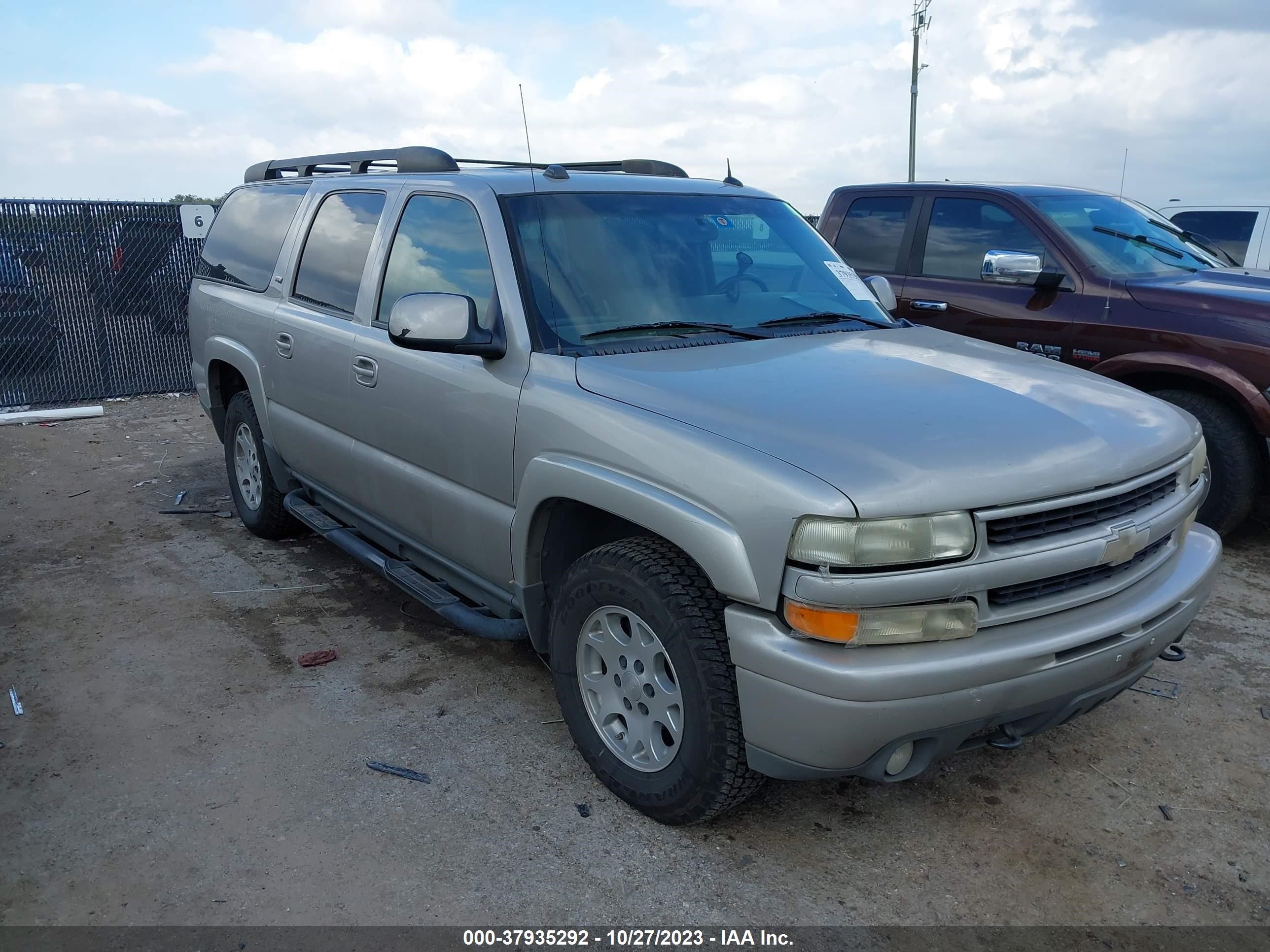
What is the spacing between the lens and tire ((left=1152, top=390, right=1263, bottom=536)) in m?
5.14

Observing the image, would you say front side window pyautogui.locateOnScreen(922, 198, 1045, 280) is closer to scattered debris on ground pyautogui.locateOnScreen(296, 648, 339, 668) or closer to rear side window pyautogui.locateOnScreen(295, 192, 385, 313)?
rear side window pyautogui.locateOnScreen(295, 192, 385, 313)

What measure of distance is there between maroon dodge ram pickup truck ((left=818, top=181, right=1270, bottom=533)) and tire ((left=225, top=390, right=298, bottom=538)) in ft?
12.9

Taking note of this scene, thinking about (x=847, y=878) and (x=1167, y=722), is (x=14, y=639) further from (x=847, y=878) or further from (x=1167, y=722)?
(x=1167, y=722)

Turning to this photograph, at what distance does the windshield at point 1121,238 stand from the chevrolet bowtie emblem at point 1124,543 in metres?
3.39

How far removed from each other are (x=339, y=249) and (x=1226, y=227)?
8.19 m

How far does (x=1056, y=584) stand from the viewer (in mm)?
2580

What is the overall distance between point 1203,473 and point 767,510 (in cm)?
186

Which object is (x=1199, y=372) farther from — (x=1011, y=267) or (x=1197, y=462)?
(x=1197, y=462)

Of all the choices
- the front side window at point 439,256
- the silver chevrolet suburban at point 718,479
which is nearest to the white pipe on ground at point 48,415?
the silver chevrolet suburban at point 718,479

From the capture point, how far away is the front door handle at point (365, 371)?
3.90 meters

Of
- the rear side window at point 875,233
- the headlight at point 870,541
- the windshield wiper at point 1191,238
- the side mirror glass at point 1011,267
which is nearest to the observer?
the headlight at point 870,541

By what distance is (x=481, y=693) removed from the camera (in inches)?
152

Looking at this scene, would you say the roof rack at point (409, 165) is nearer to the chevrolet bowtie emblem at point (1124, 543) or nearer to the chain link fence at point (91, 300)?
the chevrolet bowtie emblem at point (1124, 543)

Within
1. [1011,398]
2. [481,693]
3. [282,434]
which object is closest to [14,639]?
[282,434]
